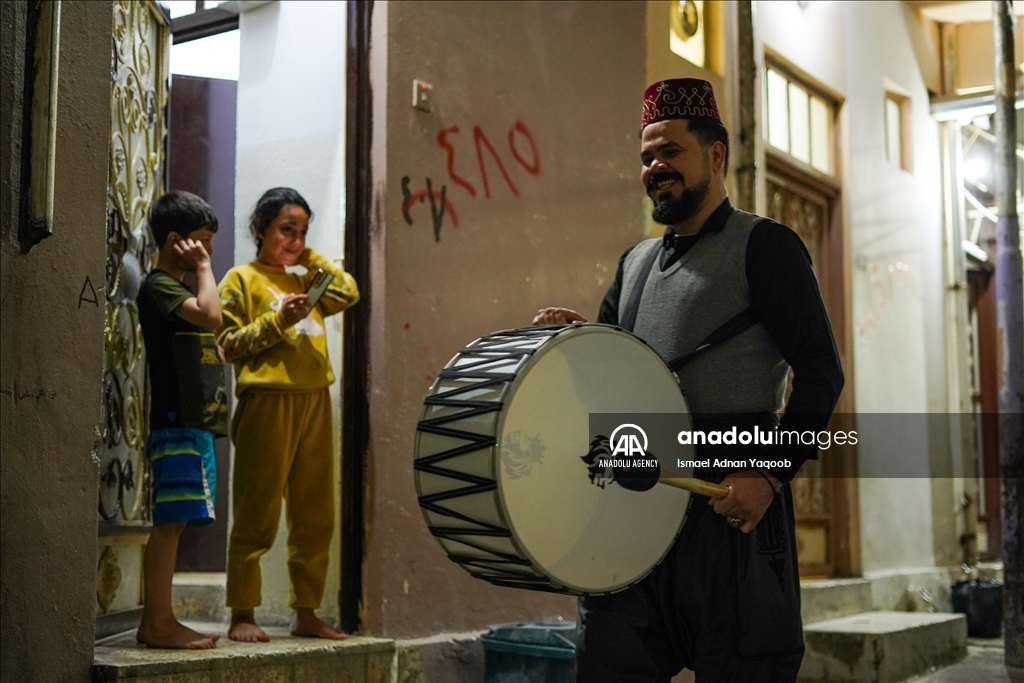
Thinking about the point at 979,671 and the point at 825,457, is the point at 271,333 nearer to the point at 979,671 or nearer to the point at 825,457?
the point at 979,671

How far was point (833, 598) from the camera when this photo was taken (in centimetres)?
734

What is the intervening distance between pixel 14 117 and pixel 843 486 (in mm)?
6626

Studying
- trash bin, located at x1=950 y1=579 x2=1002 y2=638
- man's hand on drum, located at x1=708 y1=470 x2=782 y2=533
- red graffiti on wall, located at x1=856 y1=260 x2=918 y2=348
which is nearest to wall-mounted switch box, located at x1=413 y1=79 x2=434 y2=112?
man's hand on drum, located at x1=708 y1=470 x2=782 y2=533

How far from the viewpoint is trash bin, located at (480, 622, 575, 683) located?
4.10m

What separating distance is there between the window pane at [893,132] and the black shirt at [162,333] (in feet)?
22.5

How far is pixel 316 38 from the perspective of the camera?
15.9ft

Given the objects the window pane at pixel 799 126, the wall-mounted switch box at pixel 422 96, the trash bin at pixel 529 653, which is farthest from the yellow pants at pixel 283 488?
the window pane at pixel 799 126

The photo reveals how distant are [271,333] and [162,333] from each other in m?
0.36

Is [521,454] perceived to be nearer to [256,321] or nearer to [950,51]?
[256,321]

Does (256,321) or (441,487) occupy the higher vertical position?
(256,321)

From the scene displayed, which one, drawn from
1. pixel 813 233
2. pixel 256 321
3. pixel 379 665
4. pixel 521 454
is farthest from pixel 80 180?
pixel 813 233

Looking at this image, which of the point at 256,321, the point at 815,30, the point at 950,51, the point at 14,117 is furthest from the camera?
the point at 950,51

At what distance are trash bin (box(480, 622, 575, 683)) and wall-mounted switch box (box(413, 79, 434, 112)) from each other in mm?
2106

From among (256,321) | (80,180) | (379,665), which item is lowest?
(379,665)
